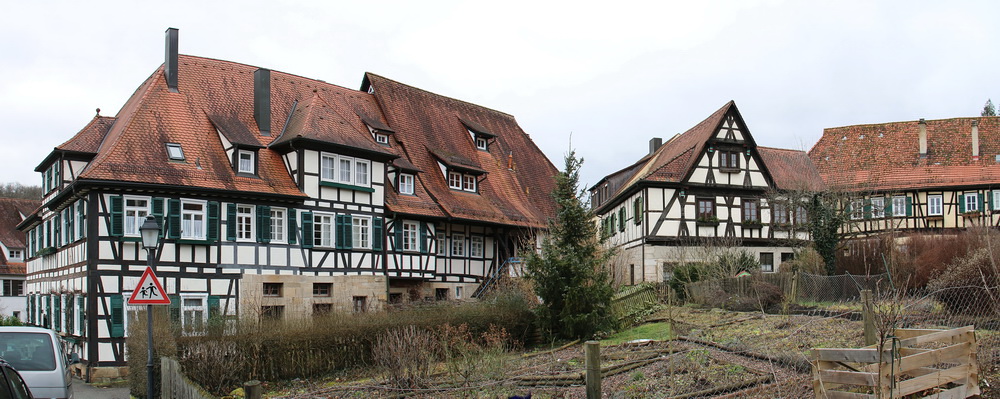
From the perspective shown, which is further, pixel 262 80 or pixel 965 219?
pixel 965 219

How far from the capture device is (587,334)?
21375mm

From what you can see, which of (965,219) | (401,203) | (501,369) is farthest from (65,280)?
(965,219)

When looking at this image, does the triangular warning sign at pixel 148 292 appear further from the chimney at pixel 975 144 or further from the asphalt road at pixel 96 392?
the chimney at pixel 975 144

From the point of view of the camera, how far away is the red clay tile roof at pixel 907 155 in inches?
1604

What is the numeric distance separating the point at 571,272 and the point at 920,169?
28.2 meters

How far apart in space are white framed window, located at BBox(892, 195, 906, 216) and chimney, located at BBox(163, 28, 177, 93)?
3300cm

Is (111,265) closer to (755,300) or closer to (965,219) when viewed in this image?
(755,300)

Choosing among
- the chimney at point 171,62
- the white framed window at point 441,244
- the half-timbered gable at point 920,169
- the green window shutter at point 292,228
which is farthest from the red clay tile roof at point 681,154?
the chimney at point 171,62

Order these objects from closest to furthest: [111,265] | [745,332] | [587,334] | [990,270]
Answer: [990,270] < [745,332] < [587,334] < [111,265]

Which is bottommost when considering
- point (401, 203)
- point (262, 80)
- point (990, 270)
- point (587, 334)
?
point (587, 334)

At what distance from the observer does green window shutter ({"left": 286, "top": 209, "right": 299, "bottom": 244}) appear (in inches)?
1057

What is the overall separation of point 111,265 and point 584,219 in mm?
13040

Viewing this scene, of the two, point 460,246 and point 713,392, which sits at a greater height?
point 460,246

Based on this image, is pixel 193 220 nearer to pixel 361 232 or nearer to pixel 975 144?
pixel 361 232
